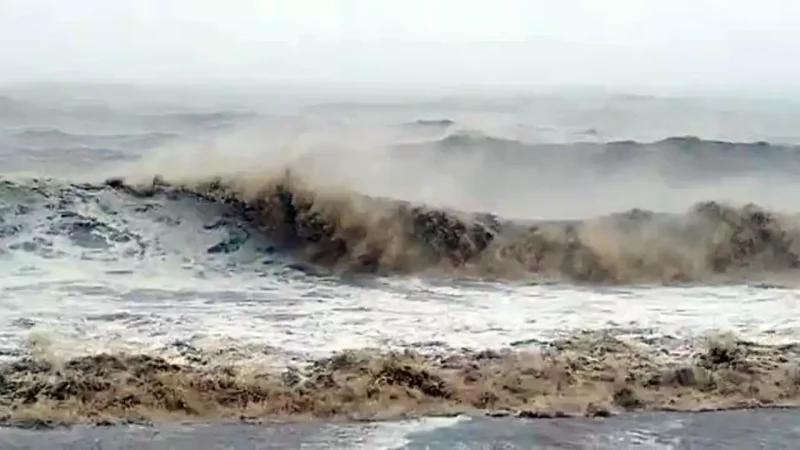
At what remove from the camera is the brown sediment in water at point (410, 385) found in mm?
3453

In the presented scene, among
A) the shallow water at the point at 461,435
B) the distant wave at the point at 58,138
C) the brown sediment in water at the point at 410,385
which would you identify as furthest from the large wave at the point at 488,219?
the shallow water at the point at 461,435

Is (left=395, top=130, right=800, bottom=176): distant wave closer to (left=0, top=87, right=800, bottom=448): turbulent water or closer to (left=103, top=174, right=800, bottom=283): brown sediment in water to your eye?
(left=0, top=87, right=800, bottom=448): turbulent water

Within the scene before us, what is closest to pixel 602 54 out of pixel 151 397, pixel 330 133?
pixel 330 133

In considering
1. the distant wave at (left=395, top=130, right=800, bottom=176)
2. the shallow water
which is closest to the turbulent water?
the distant wave at (left=395, top=130, right=800, bottom=176)

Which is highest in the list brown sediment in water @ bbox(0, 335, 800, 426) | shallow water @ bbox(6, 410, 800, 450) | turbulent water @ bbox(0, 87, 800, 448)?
turbulent water @ bbox(0, 87, 800, 448)

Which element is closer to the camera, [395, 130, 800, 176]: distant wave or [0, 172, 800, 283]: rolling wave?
[0, 172, 800, 283]: rolling wave

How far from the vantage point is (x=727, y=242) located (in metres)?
3.88

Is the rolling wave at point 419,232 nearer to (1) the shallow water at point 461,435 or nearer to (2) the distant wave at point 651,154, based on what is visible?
(2) the distant wave at point 651,154

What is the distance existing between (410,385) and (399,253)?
18.5 inches

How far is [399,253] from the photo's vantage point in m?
3.82

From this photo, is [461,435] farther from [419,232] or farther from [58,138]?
[58,138]

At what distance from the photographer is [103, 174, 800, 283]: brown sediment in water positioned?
3797 millimetres

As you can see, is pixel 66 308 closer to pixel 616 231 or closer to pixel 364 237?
pixel 364 237

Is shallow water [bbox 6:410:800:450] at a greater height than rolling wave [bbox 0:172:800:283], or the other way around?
rolling wave [bbox 0:172:800:283]
